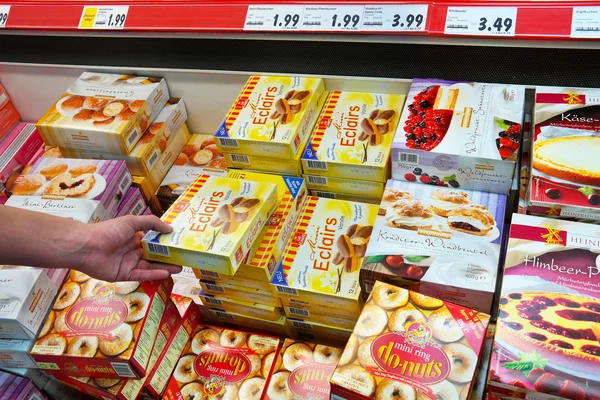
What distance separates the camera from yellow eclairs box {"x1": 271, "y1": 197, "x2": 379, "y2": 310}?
1.62 m

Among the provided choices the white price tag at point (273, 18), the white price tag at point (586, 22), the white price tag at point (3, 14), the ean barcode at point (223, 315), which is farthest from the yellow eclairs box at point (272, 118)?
the white price tag at point (3, 14)

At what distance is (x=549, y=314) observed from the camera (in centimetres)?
124

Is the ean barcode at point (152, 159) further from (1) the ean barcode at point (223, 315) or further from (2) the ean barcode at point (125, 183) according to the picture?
(1) the ean barcode at point (223, 315)

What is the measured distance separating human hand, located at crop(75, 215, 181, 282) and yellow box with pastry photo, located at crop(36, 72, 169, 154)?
0.52 m

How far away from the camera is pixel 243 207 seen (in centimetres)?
163

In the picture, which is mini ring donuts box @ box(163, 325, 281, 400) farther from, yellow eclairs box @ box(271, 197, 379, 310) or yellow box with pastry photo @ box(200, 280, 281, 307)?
yellow eclairs box @ box(271, 197, 379, 310)

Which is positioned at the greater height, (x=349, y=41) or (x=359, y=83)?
(x=349, y=41)

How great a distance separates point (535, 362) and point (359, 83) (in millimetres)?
1189

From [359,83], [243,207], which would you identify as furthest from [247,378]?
[359,83]

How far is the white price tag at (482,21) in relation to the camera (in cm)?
166

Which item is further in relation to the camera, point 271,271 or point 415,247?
point 271,271

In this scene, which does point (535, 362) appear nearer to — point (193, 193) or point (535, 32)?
point (535, 32)

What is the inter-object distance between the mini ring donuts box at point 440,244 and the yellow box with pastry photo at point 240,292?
1.16 feet

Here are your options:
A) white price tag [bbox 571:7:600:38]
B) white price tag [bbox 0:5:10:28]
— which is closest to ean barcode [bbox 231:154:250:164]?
white price tag [bbox 571:7:600:38]
